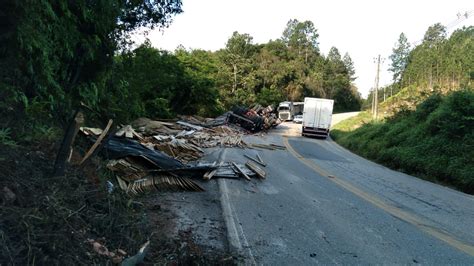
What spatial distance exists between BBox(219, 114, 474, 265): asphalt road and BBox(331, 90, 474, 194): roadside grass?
3.65 meters

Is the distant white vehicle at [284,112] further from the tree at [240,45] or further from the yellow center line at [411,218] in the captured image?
the yellow center line at [411,218]

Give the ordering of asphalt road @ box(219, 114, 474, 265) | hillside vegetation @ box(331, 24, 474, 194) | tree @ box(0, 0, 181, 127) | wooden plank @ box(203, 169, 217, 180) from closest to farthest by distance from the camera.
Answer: tree @ box(0, 0, 181, 127), asphalt road @ box(219, 114, 474, 265), wooden plank @ box(203, 169, 217, 180), hillside vegetation @ box(331, 24, 474, 194)

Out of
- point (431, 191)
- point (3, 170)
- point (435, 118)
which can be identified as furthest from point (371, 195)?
point (435, 118)

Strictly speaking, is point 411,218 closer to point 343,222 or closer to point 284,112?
point 343,222

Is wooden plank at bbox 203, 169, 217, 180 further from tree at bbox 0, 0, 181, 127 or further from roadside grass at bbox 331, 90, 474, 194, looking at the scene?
roadside grass at bbox 331, 90, 474, 194

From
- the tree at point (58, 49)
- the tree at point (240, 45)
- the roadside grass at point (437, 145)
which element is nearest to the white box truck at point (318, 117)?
the roadside grass at point (437, 145)

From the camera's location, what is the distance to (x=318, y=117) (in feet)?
111

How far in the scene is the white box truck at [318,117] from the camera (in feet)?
111

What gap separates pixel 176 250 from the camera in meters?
4.86

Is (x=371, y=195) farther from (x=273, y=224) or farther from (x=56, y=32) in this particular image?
(x=56, y=32)

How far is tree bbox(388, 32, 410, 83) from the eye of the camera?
11538 cm

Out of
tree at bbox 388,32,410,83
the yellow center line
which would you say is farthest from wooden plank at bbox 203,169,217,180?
tree at bbox 388,32,410,83

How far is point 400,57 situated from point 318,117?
309 feet

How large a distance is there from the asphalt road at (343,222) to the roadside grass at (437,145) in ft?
12.0
